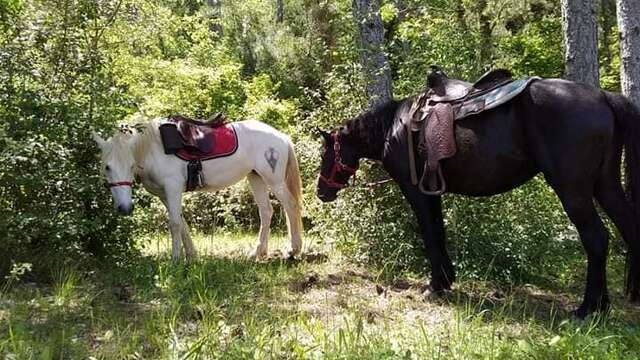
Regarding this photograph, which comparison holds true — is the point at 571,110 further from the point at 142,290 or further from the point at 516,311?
the point at 142,290

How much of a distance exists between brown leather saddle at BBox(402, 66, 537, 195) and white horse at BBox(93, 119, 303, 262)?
2.31 meters

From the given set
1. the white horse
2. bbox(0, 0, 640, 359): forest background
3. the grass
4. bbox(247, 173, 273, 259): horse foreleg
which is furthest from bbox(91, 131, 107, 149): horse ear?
bbox(247, 173, 273, 259): horse foreleg

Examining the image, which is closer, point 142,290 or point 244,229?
point 142,290

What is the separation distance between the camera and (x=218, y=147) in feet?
21.2

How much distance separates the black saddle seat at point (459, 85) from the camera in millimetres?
4691

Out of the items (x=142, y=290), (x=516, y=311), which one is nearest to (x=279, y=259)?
(x=142, y=290)

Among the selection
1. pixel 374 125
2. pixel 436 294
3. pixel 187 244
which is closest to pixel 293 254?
pixel 187 244

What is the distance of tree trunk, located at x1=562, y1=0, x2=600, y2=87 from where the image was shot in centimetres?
646

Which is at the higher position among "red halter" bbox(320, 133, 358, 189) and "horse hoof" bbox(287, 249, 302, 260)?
"red halter" bbox(320, 133, 358, 189)

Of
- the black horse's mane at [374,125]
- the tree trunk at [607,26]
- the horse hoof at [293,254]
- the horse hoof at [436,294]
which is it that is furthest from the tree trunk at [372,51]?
the tree trunk at [607,26]

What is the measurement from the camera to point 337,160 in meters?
5.55

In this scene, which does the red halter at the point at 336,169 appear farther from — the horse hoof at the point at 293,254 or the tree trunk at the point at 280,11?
the tree trunk at the point at 280,11

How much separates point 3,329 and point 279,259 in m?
3.27

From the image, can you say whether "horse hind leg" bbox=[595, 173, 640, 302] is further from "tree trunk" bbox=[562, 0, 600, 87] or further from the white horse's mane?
the white horse's mane
